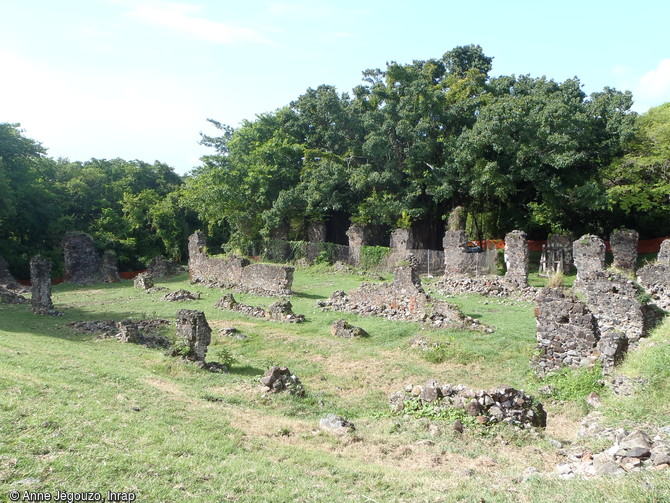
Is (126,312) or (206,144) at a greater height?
(206,144)

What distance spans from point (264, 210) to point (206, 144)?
1080 cm

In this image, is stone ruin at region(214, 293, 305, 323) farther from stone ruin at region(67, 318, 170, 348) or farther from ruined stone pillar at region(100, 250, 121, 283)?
ruined stone pillar at region(100, 250, 121, 283)

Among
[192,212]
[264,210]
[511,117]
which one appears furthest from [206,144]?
[511,117]

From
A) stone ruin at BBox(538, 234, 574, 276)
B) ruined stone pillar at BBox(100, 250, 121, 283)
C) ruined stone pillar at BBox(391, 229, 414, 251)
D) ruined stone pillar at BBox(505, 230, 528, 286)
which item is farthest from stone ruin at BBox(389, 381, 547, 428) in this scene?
ruined stone pillar at BBox(100, 250, 121, 283)

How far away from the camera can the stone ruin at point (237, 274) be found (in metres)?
26.0

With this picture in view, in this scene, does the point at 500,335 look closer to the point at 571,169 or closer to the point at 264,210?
the point at 571,169

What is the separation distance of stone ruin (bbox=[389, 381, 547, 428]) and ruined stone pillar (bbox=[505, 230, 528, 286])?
628 inches

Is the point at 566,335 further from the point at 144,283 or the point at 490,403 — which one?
the point at 144,283

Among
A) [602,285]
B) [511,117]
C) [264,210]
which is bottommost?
[602,285]

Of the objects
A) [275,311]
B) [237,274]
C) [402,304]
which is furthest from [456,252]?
[275,311]

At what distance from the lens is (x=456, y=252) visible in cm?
2911

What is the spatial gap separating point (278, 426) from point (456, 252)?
71.3ft

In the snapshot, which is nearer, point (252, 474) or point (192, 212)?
point (252, 474)

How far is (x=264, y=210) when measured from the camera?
126 ft
